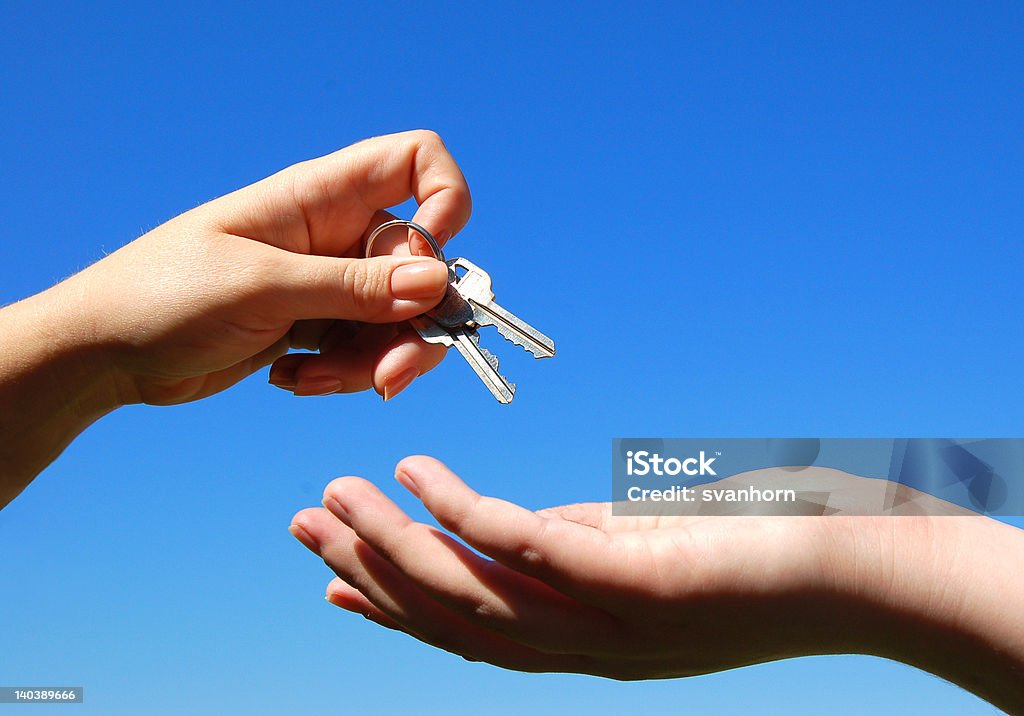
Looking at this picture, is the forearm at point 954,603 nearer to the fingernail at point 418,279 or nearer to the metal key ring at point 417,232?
the fingernail at point 418,279

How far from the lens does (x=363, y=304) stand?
3629 millimetres

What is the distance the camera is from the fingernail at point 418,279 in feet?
11.9

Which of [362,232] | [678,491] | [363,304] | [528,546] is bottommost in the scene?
[528,546]

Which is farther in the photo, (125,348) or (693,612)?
(125,348)

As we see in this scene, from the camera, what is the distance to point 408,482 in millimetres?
2459

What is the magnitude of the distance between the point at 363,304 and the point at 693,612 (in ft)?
6.16

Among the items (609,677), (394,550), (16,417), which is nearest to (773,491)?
(609,677)

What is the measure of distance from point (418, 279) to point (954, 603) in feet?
7.56

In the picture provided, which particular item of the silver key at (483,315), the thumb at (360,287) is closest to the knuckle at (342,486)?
the thumb at (360,287)

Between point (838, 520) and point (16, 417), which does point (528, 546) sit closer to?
point (838, 520)

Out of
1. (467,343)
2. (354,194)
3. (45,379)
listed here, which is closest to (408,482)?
(467,343)

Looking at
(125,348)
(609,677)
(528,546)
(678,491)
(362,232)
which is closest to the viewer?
(528,546)

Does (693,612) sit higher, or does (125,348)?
(125,348)

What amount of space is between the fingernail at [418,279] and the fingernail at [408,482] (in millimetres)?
1307
